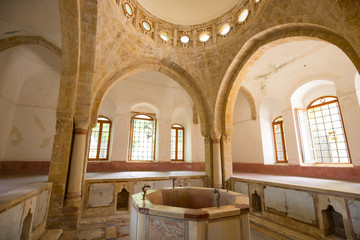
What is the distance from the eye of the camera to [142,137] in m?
10.3

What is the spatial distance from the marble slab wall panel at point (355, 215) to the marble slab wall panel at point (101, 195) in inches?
251

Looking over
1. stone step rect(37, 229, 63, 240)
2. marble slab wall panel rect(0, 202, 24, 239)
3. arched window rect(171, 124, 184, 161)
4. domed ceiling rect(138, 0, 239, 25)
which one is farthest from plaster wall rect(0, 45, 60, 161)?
arched window rect(171, 124, 184, 161)

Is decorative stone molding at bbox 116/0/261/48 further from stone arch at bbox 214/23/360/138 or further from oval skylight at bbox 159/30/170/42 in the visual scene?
stone arch at bbox 214/23/360/138

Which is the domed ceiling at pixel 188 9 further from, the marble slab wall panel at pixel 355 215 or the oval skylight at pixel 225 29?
the marble slab wall panel at pixel 355 215

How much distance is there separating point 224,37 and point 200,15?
134 centimetres

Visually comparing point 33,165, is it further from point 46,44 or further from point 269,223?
point 269,223

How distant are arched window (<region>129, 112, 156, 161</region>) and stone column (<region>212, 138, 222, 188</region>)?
13.3 ft

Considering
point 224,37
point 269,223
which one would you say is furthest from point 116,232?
point 224,37

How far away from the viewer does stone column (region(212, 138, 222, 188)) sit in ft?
23.8

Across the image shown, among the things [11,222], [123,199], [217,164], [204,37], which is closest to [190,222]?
[11,222]

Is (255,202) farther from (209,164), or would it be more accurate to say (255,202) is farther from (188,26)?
(188,26)

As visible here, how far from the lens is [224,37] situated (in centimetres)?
700

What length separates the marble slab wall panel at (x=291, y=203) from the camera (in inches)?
180

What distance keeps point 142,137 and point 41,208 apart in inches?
245
